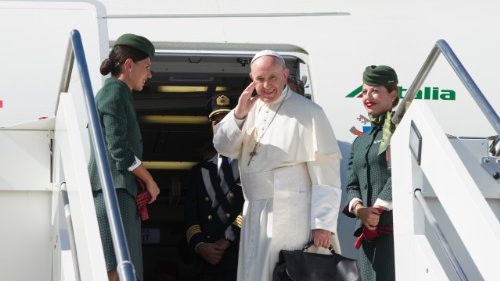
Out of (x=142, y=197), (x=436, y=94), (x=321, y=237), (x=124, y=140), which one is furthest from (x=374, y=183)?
(x=124, y=140)

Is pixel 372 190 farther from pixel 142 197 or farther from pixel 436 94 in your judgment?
pixel 142 197

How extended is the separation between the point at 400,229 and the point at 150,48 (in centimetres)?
169

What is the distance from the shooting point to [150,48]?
20.0 ft

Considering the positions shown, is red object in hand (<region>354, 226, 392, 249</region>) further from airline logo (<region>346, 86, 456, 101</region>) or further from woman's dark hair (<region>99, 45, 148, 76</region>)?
woman's dark hair (<region>99, 45, 148, 76</region>)

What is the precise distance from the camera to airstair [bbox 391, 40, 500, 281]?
5.00 m

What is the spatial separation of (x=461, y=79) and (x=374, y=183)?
3.24 ft

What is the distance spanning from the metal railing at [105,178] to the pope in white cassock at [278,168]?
3.62ft

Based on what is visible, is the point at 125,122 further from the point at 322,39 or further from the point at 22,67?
the point at 322,39

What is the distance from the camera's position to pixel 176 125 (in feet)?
30.1

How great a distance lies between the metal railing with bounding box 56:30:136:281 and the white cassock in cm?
122

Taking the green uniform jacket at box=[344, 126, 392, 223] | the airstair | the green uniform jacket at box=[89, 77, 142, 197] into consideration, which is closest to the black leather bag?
the airstair

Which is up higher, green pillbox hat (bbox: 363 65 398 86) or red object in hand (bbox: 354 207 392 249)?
green pillbox hat (bbox: 363 65 398 86)

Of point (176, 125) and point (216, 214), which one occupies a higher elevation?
point (176, 125)

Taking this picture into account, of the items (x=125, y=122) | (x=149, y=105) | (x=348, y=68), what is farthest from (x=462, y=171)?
(x=149, y=105)
